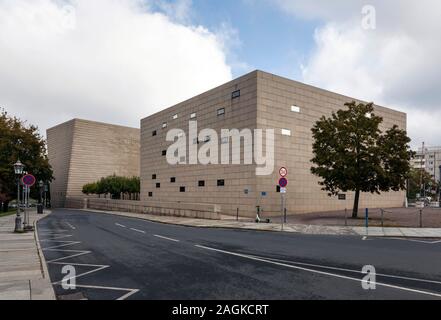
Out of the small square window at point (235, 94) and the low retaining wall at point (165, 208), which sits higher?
the small square window at point (235, 94)

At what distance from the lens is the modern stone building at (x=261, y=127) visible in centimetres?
2912

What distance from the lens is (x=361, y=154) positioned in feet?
73.4

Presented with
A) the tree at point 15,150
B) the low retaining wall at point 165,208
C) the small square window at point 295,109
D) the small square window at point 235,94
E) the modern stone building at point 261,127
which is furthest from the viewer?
the tree at point 15,150

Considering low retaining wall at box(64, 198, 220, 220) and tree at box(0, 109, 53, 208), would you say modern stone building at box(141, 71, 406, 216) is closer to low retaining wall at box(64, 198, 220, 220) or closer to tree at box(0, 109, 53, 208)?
low retaining wall at box(64, 198, 220, 220)

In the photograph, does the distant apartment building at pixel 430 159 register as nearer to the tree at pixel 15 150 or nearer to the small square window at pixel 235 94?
the small square window at pixel 235 94

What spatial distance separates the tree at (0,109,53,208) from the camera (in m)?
45.2

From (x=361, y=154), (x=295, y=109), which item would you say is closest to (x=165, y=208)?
(x=295, y=109)

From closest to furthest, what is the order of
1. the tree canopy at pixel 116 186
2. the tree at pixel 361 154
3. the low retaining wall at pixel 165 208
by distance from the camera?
the tree at pixel 361 154 < the low retaining wall at pixel 165 208 < the tree canopy at pixel 116 186

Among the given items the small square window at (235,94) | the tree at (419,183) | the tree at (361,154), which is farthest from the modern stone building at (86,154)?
the tree at (419,183)

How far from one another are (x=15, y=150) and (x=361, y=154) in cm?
4885

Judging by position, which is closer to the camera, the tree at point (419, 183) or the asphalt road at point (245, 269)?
the asphalt road at point (245, 269)

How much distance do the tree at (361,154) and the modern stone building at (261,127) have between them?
6.57 m

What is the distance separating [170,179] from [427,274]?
3598cm
